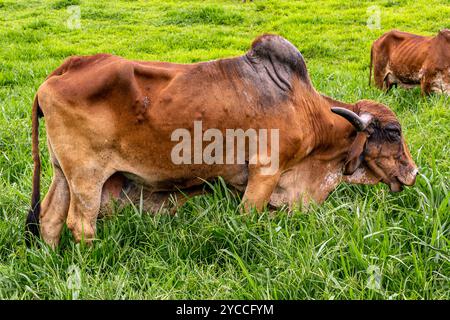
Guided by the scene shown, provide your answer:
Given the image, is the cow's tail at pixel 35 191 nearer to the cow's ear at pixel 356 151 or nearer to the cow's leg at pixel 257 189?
the cow's leg at pixel 257 189

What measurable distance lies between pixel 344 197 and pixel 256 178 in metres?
0.90

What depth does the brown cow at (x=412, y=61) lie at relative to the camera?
6.59 m

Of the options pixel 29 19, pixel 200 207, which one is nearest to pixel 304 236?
pixel 200 207

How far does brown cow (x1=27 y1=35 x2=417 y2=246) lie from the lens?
339 cm

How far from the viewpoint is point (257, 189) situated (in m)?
3.66

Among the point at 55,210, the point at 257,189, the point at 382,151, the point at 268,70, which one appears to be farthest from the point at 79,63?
the point at 382,151

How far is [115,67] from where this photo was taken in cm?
344

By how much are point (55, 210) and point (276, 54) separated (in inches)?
64.6

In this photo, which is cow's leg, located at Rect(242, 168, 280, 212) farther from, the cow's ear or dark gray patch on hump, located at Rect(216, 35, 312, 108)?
the cow's ear

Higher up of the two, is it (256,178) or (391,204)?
(256,178)

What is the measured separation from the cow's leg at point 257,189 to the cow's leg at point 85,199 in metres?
0.83

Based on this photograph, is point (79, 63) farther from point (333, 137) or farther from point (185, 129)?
point (333, 137)

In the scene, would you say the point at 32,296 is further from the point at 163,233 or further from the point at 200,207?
the point at 200,207

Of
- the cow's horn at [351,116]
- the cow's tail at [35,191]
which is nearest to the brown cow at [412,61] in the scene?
the cow's horn at [351,116]
